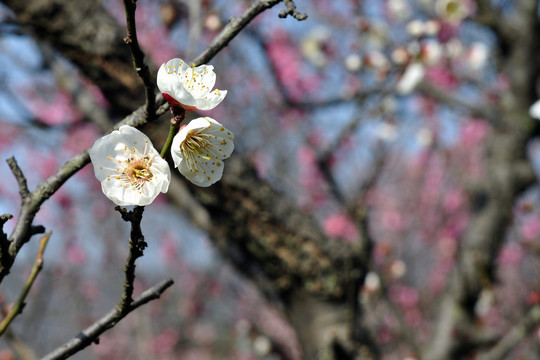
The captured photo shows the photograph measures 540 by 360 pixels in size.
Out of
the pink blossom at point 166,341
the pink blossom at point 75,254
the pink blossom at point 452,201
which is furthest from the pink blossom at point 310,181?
Answer: the pink blossom at point 75,254

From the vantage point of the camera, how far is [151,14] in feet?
14.5

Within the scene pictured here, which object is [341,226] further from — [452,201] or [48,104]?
[48,104]

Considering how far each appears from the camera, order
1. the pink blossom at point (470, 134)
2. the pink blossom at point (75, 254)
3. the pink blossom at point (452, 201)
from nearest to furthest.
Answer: the pink blossom at point (452, 201)
the pink blossom at point (470, 134)
the pink blossom at point (75, 254)

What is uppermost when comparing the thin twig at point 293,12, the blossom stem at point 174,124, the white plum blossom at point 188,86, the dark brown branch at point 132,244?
the thin twig at point 293,12

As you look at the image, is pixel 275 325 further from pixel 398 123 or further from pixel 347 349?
pixel 347 349

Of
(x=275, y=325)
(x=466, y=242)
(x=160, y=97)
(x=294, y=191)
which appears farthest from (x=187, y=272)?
(x=160, y=97)

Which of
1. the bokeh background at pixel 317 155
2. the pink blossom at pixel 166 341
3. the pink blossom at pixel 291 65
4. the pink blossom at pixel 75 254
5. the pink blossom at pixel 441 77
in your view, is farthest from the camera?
the pink blossom at pixel 166 341

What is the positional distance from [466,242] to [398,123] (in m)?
1.81

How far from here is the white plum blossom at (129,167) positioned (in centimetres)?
69

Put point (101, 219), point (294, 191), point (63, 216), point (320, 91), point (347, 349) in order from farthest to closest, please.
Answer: point (63, 216) → point (101, 219) → point (320, 91) → point (294, 191) → point (347, 349)

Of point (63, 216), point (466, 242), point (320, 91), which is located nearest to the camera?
point (466, 242)

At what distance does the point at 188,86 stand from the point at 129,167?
0.17 metres

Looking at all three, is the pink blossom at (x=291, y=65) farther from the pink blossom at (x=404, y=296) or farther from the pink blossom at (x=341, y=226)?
the pink blossom at (x=404, y=296)

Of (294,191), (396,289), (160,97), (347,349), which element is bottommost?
(347,349)
